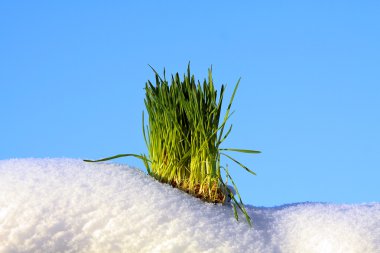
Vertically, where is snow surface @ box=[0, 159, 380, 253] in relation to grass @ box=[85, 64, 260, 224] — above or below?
below

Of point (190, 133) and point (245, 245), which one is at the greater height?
point (190, 133)

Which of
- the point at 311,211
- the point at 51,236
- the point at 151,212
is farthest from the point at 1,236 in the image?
the point at 311,211

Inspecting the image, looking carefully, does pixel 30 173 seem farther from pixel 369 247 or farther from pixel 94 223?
pixel 369 247

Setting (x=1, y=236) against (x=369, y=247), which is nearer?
(x=1, y=236)

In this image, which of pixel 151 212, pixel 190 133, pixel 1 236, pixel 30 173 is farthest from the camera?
pixel 190 133

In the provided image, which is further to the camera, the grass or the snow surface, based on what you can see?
the grass
